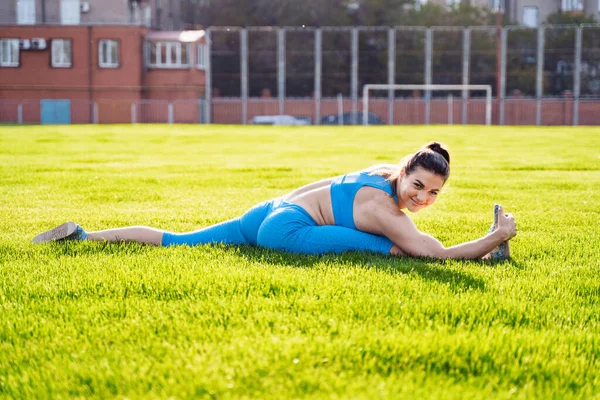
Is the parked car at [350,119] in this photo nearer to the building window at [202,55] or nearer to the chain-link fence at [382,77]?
the chain-link fence at [382,77]

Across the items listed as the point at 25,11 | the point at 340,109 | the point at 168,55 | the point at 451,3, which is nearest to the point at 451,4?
the point at 451,3

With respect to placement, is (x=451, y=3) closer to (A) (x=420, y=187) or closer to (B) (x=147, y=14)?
(B) (x=147, y=14)

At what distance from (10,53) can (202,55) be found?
11680 millimetres

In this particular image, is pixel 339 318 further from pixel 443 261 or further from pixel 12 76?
pixel 12 76

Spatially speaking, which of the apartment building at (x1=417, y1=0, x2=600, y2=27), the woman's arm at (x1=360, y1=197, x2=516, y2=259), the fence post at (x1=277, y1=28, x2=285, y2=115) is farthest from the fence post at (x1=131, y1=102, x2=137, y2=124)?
the woman's arm at (x1=360, y1=197, x2=516, y2=259)

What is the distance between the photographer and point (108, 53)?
4891 cm

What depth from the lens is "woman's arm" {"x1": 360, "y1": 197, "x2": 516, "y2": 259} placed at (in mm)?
4859

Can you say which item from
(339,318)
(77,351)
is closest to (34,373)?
(77,351)

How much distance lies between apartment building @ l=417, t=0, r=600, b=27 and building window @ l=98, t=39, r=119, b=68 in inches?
954

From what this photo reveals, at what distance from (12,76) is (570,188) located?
44.8 metres

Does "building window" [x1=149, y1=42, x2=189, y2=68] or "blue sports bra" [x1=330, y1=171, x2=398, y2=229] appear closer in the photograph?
"blue sports bra" [x1=330, y1=171, x2=398, y2=229]

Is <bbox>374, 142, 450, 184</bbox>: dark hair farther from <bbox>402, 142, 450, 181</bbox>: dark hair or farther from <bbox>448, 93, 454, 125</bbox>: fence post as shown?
<bbox>448, 93, 454, 125</bbox>: fence post

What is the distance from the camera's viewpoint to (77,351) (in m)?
3.14

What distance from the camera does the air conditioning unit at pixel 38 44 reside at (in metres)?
48.4
